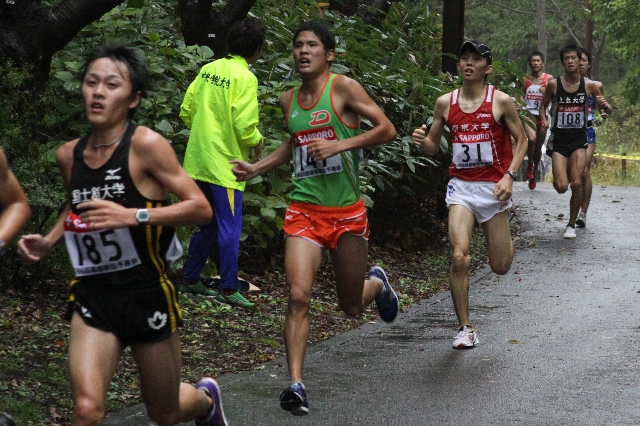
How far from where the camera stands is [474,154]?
344 inches

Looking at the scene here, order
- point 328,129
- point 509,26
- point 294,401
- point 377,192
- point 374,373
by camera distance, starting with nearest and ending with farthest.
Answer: point 294,401 → point 328,129 → point 374,373 → point 377,192 → point 509,26

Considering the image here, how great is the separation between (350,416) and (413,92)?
20.7 ft

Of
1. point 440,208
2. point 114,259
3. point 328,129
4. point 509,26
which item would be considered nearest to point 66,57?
point 328,129

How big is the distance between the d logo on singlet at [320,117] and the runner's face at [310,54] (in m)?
0.26

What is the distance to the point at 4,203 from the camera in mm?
4855

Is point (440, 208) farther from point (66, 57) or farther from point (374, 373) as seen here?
point (374, 373)

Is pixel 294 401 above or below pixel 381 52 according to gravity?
below

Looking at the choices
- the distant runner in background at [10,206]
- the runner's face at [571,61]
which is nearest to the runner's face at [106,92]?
the distant runner in background at [10,206]

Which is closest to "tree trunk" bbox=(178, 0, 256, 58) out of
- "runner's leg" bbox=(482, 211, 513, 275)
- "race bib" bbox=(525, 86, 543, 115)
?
"runner's leg" bbox=(482, 211, 513, 275)

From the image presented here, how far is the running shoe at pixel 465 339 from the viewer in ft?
27.3

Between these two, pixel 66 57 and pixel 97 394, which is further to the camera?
pixel 66 57

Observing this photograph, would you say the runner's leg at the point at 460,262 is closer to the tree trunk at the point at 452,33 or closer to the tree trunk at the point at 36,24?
the tree trunk at the point at 36,24

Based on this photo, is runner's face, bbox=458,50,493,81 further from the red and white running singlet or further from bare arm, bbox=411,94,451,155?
bare arm, bbox=411,94,451,155

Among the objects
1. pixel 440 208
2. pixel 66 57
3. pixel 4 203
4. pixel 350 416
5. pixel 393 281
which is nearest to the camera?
pixel 4 203
